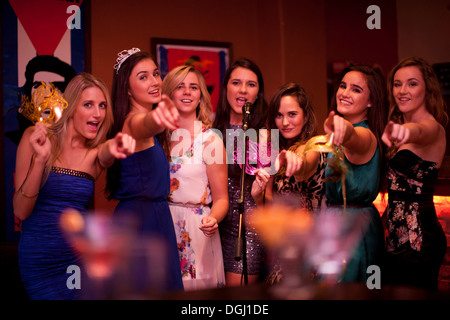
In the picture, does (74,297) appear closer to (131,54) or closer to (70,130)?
(70,130)

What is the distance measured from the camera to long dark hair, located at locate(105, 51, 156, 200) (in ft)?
6.63

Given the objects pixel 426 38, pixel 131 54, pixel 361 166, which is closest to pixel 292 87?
pixel 361 166

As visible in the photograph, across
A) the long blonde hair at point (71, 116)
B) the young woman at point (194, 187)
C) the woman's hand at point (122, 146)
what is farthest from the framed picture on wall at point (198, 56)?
the woman's hand at point (122, 146)

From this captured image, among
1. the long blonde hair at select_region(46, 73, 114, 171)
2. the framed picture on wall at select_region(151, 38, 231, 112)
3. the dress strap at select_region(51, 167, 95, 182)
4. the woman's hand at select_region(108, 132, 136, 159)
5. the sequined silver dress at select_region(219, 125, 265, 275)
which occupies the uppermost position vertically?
the framed picture on wall at select_region(151, 38, 231, 112)

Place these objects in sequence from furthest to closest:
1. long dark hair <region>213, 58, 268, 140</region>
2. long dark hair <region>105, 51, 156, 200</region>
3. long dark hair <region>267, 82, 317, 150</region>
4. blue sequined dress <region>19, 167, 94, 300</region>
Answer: long dark hair <region>213, 58, 268, 140</region> → long dark hair <region>267, 82, 317, 150</region> → long dark hair <region>105, 51, 156, 200</region> → blue sequined dress <region>19, 167, 94, 300</region>

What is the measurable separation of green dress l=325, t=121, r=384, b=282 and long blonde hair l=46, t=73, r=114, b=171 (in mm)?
1040

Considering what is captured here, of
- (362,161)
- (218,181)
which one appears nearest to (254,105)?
(218,181)

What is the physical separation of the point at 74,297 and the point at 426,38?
15.2ft

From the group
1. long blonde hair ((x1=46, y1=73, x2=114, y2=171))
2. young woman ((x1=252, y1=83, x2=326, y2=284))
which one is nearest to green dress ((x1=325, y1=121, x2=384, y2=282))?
young woman ((x1=252, y1=83, x2=326, y2=284))

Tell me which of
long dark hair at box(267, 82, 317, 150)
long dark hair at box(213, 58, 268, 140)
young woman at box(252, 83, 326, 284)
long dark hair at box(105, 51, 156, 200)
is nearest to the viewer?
long dark hair at box(105, 51, 156, 200)

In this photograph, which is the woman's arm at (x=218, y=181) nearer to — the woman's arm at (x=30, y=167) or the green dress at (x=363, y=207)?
the green dress at (x=363, y=207)

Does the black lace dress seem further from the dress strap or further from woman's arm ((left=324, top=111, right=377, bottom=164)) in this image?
the dress strap

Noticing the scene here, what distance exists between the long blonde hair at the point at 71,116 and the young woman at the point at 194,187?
0.41m

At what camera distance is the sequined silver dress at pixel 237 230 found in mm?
2436
